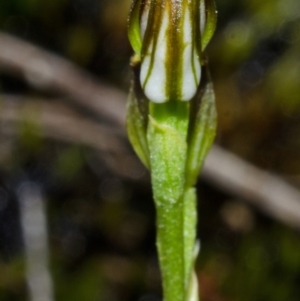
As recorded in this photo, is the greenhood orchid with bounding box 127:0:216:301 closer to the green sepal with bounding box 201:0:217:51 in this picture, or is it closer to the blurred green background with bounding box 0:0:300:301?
the green sepal with bounding box 201:0:217:51

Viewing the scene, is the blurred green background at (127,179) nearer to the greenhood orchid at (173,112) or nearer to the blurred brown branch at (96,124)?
the blurred brown branch at (96,124)

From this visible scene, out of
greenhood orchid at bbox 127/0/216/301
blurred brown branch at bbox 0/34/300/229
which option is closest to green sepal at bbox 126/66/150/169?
greenhood orchid at bbox 127/0/216/301

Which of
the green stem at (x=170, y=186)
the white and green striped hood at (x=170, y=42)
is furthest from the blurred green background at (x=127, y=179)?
the white and green striped hood at (x=170, y=42)

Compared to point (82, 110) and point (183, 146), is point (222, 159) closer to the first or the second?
point (82, 110)

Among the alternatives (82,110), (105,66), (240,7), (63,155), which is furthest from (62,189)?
(240,7)

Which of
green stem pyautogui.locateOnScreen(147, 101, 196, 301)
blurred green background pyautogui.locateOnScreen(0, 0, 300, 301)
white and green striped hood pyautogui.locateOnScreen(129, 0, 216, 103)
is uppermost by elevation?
white and green striped hood pyautogui.locateOnScreen(129, 0, 216, 103)

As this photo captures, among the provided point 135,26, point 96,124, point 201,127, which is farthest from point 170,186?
point 96,124
